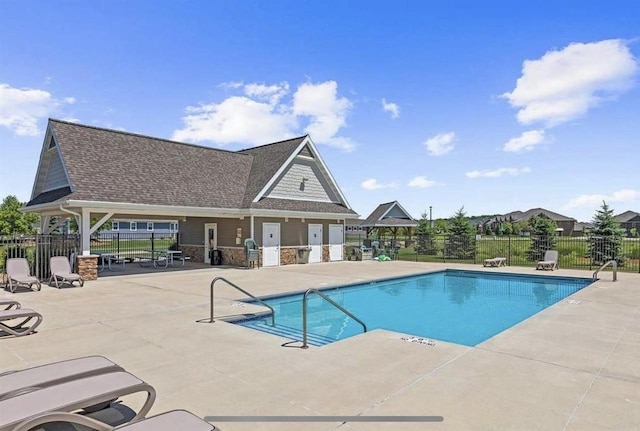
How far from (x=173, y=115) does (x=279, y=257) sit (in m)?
8.55

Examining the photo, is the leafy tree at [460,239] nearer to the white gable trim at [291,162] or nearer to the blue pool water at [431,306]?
the white gable trim at [291,162]

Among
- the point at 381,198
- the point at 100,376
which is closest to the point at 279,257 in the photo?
the point at 100,376

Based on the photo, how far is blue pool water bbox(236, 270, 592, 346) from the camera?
29.5 ft

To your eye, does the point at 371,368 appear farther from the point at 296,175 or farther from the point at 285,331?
the point at 296,175

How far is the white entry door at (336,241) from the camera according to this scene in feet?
79.0

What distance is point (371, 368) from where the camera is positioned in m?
5.37

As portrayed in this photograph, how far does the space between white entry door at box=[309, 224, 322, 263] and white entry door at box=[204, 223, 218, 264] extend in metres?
5.23

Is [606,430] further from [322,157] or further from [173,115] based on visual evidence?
[322,157]

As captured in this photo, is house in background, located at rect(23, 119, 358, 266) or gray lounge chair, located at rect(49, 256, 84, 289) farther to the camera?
house in background, located at rect(23, 119, 358, 266)

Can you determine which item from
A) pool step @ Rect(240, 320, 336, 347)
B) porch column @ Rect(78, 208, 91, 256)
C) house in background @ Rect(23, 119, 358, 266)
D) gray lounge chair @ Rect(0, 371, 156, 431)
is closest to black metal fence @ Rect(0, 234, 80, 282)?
porch column @ Rect(78, 208, 91, 256)

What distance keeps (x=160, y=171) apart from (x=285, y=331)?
13.2 meters

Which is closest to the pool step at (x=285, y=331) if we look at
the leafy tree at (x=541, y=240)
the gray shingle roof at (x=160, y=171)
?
the gray shingle roof at (x=160, y=171)

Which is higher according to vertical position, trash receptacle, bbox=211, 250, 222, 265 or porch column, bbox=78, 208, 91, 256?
porch column, bbox=78, 208, 91, 256

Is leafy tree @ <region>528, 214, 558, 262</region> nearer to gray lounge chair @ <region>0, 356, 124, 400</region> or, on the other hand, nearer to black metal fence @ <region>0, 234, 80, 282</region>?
black metal fence @ <region>0, 234, 80, 282</region>
